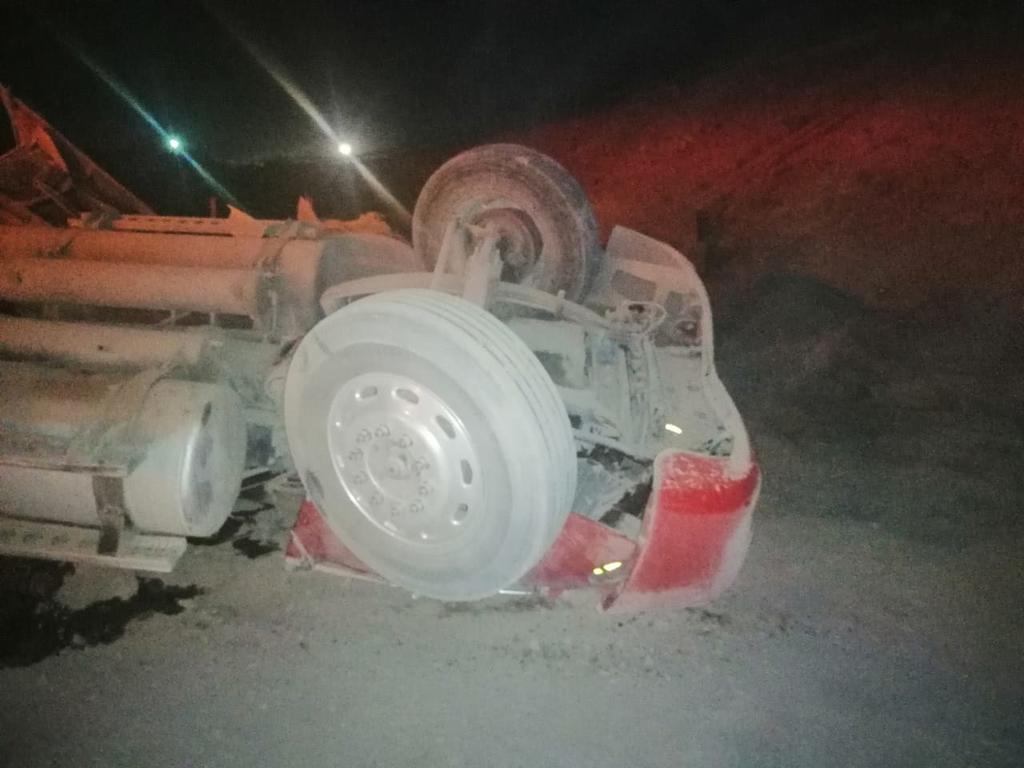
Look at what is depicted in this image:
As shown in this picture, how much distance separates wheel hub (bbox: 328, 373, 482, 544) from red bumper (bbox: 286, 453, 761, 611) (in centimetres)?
47

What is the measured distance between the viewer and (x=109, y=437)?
3.26 m

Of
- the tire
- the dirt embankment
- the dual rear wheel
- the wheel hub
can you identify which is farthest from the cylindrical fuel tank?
the dirt embankment

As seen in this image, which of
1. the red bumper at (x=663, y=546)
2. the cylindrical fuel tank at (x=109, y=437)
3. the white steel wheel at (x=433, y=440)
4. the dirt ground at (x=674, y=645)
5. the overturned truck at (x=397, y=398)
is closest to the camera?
the white steel wheel at (x=433, y=440)

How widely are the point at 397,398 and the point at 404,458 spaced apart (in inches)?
8.4

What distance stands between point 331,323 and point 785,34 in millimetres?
13797

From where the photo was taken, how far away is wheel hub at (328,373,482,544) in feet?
8.77

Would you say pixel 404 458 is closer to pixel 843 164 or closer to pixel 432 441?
pixel 432 441

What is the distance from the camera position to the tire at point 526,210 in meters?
A: 4.28

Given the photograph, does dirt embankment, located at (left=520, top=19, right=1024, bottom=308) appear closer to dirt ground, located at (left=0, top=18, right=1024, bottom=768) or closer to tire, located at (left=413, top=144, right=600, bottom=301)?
dirt ground, located at (left=0, top=18, right=1024, bottom=768)

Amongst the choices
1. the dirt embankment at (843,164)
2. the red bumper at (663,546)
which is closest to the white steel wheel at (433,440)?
the red bumper at (663,546)

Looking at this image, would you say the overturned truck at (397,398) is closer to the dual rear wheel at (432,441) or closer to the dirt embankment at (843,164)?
the dual rear wheel at (432,441)

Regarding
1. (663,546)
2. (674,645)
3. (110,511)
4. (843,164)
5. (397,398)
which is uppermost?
(843,164)

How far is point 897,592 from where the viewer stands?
3557mm

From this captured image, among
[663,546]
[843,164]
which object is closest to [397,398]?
[663,546]
